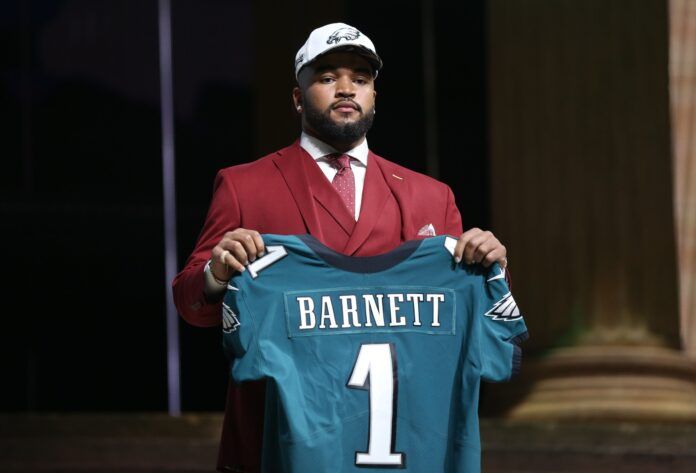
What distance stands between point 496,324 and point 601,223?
4100 millimetres

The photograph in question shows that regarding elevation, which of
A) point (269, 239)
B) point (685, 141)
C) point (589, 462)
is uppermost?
point (685, 141)

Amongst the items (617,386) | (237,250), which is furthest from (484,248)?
(617,386)

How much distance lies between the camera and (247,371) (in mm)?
2678

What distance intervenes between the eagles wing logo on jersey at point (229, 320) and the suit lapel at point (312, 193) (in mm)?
280

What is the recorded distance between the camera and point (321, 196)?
9.57 ft

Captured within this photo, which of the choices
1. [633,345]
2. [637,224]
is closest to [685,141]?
[637,224]

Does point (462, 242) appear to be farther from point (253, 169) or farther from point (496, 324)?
point (253, 169)

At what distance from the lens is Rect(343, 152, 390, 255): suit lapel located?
2850 millimetres

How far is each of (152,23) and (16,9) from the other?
1040mm

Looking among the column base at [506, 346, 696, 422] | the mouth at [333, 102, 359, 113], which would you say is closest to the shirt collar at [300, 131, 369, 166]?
the mouth at [333, 102, 359, 113]

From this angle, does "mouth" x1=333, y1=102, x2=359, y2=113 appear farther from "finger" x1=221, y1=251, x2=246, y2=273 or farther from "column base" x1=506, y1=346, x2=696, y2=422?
"column base" x1=506, y1=346, x2=696, y2=422

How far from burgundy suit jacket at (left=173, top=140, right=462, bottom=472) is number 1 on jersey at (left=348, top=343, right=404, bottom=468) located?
9.7 inches

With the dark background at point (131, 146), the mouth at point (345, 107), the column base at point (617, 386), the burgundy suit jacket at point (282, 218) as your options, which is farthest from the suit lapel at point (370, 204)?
the dark background at point (131, 146)

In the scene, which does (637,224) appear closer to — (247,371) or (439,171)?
(439,171)
